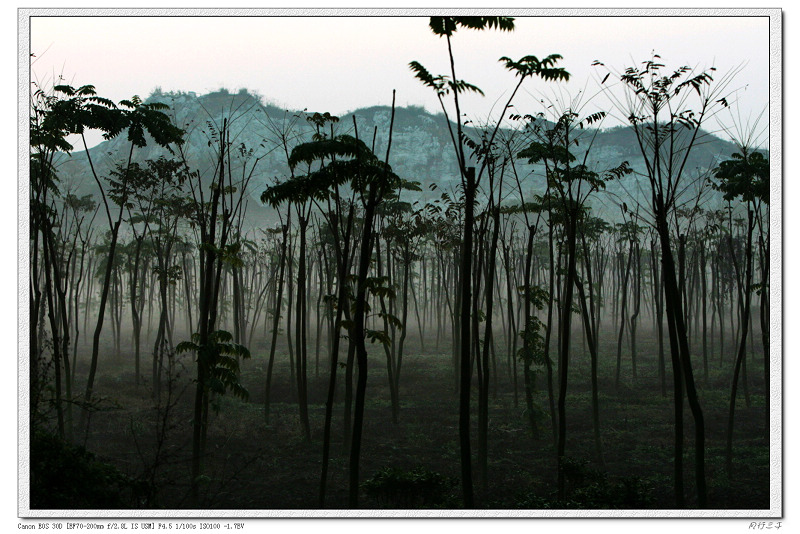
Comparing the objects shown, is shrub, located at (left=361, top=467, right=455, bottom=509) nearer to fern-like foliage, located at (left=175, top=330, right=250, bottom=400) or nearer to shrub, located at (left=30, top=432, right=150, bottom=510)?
fern-like foliage, located at (left=175, top=330, right=250, bottom=400)

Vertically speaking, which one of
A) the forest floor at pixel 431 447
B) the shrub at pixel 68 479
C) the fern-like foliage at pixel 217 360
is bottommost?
the forest floor at pixel 431 447

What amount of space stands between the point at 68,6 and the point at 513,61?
5.38 m

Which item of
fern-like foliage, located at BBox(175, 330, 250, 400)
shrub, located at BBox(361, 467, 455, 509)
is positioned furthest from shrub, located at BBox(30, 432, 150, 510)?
shrub, located at BBox(361, 467, 455, 509)

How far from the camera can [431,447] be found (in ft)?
38.3

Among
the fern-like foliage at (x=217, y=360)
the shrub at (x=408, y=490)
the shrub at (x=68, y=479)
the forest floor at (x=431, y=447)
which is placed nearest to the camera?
the shrub at (x=68, y=479)

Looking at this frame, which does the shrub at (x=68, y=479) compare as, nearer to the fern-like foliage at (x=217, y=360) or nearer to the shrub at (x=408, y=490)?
the fern-like foliage at (x=217, y=360)

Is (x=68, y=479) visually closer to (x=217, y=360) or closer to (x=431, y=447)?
(x=217, y=360)

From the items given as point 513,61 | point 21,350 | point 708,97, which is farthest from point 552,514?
point 21,350

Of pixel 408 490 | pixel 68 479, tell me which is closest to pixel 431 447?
pixel 408 490

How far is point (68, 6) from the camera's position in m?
6.46

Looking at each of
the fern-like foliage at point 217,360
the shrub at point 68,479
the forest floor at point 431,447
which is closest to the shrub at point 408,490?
the forest floor at point 431,447

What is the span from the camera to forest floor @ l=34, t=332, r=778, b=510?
8.10m

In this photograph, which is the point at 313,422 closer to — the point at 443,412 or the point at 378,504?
the point at 443,412

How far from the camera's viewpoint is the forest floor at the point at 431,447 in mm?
8102
